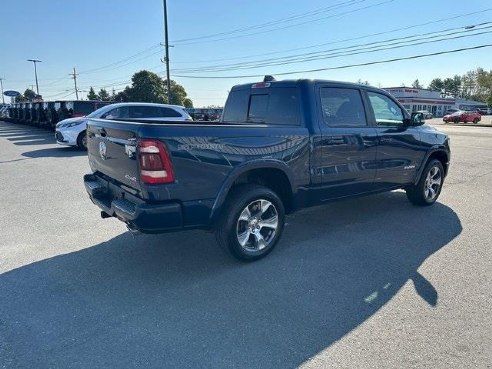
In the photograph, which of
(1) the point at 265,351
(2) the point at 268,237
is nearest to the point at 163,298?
(1) the point at 265,351

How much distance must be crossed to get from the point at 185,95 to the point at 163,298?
75.2 metres

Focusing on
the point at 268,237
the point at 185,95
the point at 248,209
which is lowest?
the point at 268,237

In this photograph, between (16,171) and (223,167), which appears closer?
(223,167)

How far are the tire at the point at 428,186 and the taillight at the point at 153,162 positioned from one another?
443 cm

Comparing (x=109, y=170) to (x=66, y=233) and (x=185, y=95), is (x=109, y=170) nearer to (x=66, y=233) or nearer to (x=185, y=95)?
(x=66, y=233)

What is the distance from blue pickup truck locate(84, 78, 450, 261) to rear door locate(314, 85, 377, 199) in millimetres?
13

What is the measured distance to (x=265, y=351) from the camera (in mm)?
2525

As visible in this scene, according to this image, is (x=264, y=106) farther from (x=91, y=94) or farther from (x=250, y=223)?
(x=91, y=94)

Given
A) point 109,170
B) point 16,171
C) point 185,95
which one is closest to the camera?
point 109,170

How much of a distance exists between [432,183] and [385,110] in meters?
1.85

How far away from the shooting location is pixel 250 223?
3895 mm

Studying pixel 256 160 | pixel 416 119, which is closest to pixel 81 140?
pixel 256 160

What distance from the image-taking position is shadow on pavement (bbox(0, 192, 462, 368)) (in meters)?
2.52

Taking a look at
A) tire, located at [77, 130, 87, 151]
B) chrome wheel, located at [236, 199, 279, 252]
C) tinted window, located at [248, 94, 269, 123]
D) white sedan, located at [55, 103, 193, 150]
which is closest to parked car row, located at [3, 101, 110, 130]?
white sedan, located at [55, 103, 193, 150]
